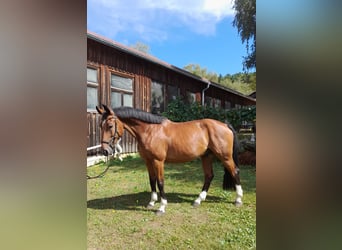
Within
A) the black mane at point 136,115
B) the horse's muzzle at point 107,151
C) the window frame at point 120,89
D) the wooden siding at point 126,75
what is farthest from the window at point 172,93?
the horse's muzzle at point 107,151

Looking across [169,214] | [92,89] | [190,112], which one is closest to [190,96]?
[190,112]

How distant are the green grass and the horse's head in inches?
21.1

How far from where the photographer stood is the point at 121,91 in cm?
271

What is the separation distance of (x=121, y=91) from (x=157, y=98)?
1.80 ft

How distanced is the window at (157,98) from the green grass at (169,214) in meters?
0.76

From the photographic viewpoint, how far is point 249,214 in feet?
5.17

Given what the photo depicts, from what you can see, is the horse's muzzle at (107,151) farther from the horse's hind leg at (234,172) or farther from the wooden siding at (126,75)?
Result: the horse's hind leg at (234,172)

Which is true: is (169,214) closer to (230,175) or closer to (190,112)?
(230,175)

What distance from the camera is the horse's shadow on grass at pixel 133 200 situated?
6.55 ft

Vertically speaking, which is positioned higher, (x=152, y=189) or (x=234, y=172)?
(x=234, y=172)

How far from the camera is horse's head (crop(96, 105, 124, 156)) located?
179cm
